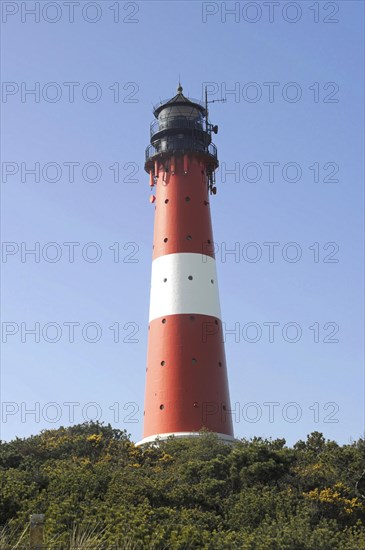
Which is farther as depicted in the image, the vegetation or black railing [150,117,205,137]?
black railing [150,117,205,137]

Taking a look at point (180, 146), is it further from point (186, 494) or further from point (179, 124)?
point (186, 494)

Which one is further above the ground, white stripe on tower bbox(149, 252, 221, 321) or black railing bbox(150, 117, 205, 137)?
black railing bbox(150, 117, 205, 137)

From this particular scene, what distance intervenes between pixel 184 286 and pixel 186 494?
50.6ft

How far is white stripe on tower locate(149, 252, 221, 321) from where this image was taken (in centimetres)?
3962

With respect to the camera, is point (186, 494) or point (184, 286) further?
point (184, 286)

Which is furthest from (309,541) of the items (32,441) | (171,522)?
(32,441)

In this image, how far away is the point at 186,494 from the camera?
25.7 m

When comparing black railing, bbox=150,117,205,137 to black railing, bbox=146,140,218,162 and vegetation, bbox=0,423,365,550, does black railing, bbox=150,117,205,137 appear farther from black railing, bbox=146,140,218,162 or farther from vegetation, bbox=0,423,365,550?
vegetation, bbox=0,423,365,550

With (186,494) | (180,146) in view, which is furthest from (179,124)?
(186,494)

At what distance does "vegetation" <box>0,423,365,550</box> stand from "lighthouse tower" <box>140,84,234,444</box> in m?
2.70

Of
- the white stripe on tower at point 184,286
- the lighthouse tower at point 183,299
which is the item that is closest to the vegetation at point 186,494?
the lighthouse tower at point 183,299

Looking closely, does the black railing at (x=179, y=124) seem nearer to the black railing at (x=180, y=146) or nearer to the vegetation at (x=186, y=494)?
the black railing at (x=180, y=146)

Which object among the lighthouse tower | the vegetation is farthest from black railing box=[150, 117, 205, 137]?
the vegetation

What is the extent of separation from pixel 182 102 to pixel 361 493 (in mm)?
24304
